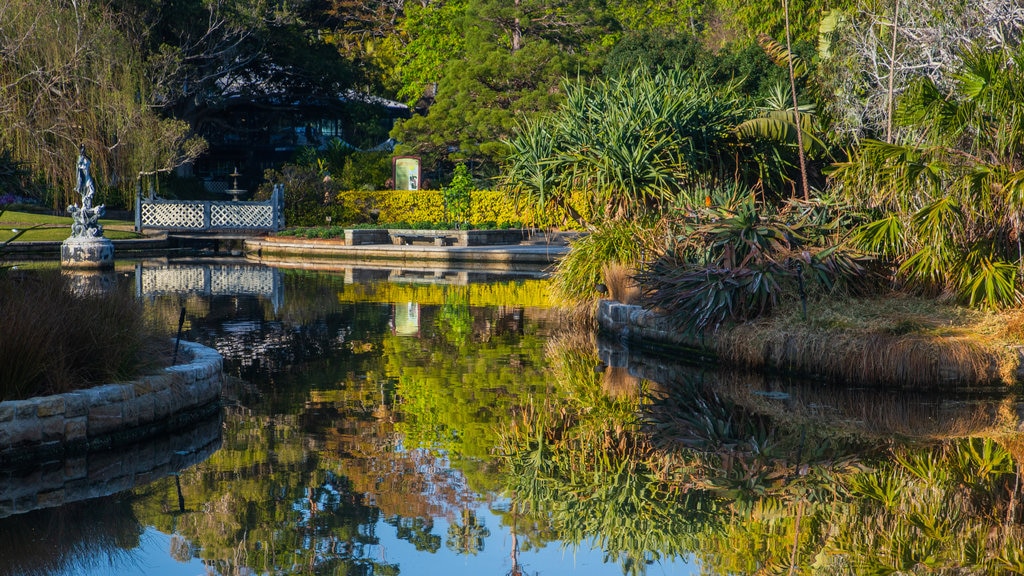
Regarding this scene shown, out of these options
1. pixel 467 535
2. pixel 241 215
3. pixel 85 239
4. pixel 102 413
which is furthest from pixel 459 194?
pixel 467 535

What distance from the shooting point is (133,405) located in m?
8.52

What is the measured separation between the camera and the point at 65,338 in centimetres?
845

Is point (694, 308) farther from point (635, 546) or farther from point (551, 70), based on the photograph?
point (551, 70)

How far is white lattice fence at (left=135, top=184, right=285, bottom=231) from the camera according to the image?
3553cm

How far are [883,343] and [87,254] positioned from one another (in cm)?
1983

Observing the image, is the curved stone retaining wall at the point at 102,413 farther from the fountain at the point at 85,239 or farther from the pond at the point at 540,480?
the fountain at the point at 85,239

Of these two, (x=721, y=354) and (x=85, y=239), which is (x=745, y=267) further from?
(x=85, y=239)

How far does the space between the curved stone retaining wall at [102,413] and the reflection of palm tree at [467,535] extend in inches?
126

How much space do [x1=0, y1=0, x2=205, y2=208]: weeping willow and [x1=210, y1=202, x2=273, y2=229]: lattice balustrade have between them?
2411mm

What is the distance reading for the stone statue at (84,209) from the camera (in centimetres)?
2520

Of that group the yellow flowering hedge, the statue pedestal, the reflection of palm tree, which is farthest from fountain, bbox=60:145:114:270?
the reflection of palm tree

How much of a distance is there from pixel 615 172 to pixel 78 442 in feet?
30.0

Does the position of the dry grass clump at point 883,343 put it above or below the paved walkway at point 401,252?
below

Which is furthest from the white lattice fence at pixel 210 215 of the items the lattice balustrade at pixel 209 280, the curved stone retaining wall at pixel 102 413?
the curved stone retaining wall at pixel 102 413
